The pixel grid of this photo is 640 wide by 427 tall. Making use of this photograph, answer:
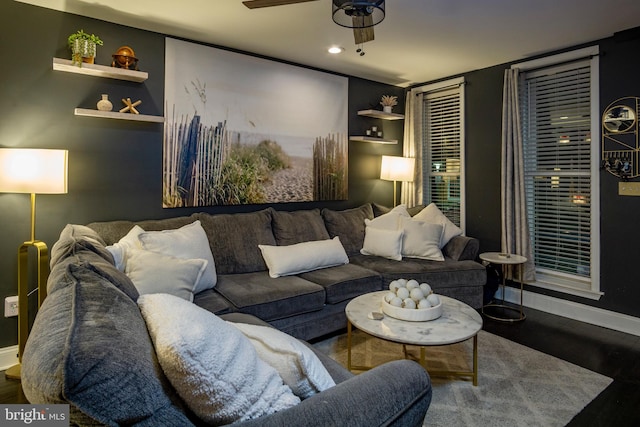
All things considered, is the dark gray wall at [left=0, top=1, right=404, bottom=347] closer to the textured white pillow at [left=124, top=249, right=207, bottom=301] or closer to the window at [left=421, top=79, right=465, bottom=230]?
the textured white pillow at [left=124, top=249, right=207, bottom=301]

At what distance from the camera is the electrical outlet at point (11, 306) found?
8.66 feet

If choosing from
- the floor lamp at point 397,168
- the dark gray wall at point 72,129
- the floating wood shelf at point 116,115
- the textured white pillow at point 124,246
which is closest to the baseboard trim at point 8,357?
the dark gray wall at point 72,129

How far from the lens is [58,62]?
2588 millimetres

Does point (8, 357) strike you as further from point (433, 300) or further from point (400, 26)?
point (400, 26)

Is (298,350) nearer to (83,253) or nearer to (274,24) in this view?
A: (83,253)

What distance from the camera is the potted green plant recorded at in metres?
2.63

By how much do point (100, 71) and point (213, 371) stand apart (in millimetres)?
2670

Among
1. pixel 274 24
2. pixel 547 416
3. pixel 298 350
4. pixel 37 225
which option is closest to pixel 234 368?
pixel 298 350

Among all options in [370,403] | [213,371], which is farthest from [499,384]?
[213,371]

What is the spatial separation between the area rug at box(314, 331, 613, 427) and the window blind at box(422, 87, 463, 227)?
1.96 m

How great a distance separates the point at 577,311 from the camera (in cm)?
354

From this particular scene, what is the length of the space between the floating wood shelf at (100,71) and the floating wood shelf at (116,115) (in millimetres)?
267

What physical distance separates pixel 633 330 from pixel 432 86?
3.18 meters

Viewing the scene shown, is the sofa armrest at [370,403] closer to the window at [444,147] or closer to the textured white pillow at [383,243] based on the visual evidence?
the textured white pillow at [383,243]
